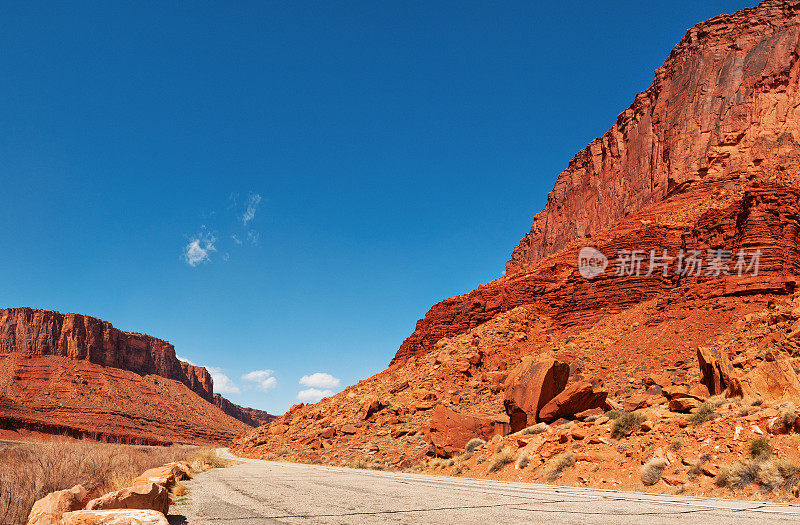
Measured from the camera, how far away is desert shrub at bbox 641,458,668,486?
12.1 m

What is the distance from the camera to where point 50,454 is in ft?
32.3

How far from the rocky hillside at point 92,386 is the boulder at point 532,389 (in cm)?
8097

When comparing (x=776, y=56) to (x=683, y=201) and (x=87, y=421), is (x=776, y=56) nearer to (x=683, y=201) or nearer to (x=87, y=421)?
(x=683, y=201)

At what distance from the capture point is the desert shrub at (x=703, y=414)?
13.7m

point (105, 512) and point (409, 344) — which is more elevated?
point (409, 344)

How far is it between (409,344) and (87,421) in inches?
2694

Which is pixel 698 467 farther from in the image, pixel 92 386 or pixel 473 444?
pixel 92 386

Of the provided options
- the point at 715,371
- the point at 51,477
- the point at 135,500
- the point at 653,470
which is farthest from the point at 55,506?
the point at 715,371

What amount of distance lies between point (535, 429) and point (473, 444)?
310 centimetres

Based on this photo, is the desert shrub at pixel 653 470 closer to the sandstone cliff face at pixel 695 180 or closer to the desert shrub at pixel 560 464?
the desert shrub at pixel 560 464

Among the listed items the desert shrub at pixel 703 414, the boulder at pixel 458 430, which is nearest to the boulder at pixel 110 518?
the desert shrub at pixel 703 414

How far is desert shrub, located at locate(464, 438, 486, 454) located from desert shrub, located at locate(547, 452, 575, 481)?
240 inches

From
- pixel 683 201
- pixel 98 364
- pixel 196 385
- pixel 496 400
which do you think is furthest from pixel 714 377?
pixel 196 385

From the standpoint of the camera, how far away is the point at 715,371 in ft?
58.9
